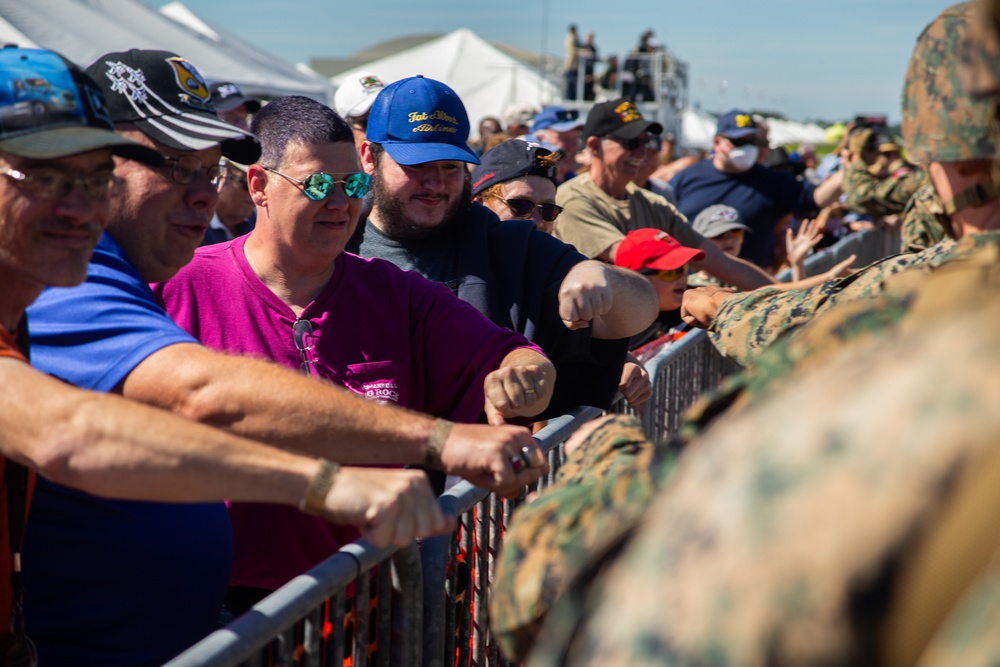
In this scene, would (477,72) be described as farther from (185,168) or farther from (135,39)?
(185,168)

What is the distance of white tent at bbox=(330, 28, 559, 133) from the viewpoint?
953 inches

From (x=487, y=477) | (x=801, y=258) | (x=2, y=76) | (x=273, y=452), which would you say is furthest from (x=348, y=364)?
(x=801, y=258)

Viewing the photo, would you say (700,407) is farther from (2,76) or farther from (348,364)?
(348,364)

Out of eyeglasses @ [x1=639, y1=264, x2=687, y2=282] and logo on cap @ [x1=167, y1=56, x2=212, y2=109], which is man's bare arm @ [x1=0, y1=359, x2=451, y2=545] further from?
eyeglasses @ [x1=639, y1=264, x2=687, y2=282]

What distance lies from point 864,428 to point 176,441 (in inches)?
49.7

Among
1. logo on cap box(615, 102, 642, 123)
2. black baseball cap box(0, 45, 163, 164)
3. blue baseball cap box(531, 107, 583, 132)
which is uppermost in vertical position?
black baseball cap box(0, 45, 163, 164)

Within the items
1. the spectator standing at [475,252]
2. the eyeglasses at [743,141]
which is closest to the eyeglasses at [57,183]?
the spectator standing at [475,252]

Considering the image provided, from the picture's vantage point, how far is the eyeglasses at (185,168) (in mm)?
2703

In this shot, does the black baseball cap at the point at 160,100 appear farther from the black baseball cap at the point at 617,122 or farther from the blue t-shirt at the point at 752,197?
the blue t-shirt at the point at 752,197

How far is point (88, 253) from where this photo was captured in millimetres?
2174

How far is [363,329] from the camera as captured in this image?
321 centimetres

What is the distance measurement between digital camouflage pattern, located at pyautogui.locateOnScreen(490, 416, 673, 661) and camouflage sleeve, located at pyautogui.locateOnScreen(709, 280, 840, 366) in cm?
111

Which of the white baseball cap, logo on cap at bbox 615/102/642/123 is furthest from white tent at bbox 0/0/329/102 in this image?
logo on cap at bbox 615/102/642/123

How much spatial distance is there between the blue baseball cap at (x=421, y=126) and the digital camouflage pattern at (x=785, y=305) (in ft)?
4.76
